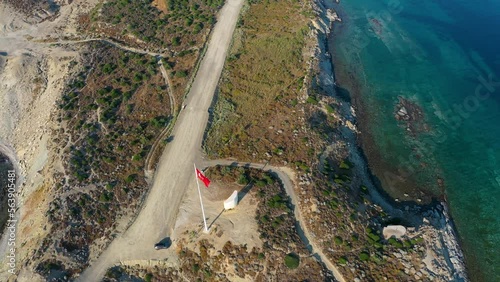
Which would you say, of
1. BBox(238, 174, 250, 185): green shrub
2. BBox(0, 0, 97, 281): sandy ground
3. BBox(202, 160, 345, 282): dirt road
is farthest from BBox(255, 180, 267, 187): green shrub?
BBox(0, 0, 97, 281): sandy ground

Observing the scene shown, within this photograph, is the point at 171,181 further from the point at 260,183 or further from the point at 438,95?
the point at 438,95

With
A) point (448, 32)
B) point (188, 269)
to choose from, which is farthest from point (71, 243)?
point (448, 32)

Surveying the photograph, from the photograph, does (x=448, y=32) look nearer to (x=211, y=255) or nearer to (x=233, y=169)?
(x=233, y=169)

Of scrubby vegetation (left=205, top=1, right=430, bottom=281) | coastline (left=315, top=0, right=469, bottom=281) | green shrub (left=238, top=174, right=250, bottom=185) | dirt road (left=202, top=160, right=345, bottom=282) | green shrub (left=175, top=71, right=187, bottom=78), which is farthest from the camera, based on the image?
green shrub (left=175, top=71, right=187, bottom=78)

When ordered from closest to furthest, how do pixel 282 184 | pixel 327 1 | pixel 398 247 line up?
pixel 398 247 → pixel 282 184 → pixel 327 1

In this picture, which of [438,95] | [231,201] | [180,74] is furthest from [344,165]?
[180,74]

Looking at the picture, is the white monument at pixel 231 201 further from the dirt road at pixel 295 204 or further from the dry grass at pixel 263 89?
the dry grass at pixel 263 89

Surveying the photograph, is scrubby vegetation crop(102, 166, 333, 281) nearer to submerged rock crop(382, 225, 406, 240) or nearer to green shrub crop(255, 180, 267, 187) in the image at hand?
green shrub crop(255, 180, 267, 187)
